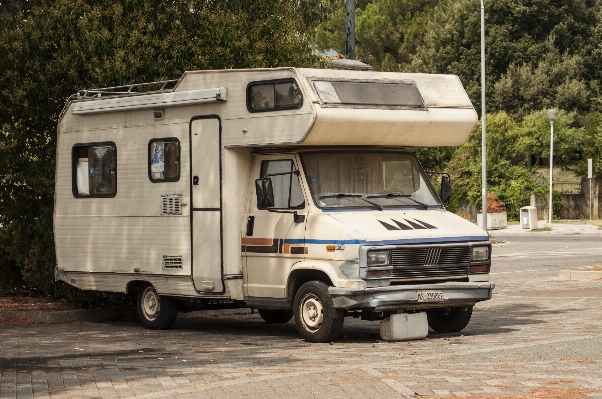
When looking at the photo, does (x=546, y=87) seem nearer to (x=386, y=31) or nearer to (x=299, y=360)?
(x=386, y=31)

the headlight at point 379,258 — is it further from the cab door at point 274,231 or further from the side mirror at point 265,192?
the side mirror at point 265,192

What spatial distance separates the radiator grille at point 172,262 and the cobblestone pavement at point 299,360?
87 cm

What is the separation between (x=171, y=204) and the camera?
1558cm

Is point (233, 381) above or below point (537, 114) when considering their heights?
below

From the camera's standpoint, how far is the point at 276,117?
1419cm

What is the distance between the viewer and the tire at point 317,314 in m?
13.6

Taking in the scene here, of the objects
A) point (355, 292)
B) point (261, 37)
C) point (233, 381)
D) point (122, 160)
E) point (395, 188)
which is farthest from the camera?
point (261, 37)

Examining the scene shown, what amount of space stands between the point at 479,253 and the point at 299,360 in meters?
3.25

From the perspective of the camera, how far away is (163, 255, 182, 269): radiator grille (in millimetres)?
15547

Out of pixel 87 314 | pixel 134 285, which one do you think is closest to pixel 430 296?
pixel 134 285

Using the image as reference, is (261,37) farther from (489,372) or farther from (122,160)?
(489,372)

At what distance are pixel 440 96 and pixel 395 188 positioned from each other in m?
1.31

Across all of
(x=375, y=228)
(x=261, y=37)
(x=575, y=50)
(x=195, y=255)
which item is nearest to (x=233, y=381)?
(x=375, y=228)

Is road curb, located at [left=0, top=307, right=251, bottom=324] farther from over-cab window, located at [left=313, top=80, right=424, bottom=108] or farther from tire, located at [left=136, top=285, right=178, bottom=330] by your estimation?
over-cab window, located at [left=313, top=80, right=424, bottom=108]
